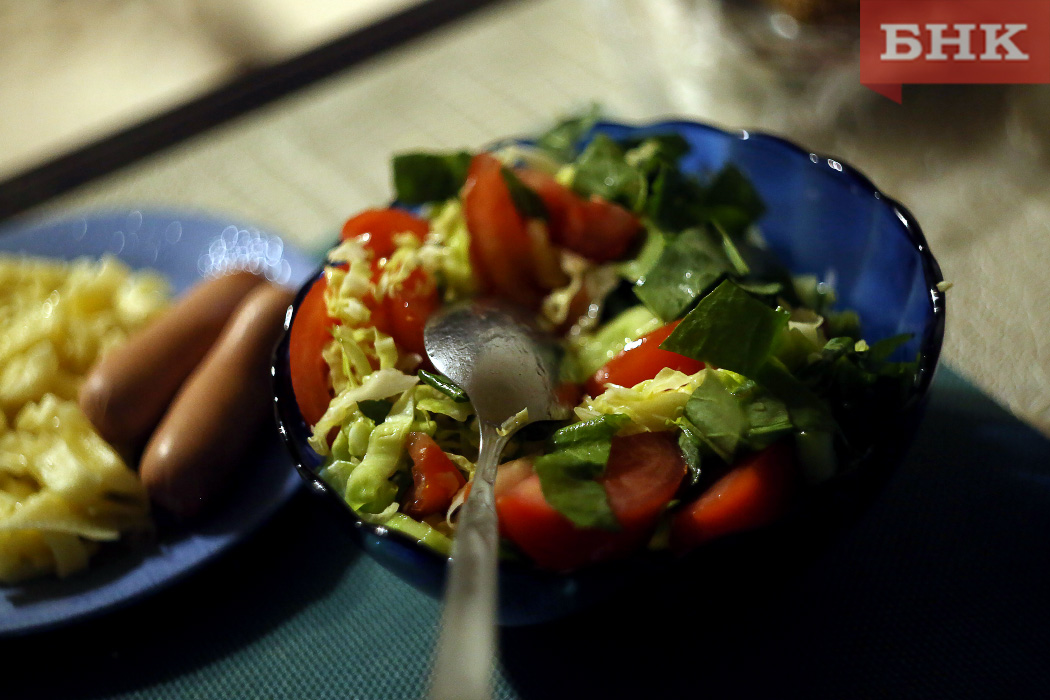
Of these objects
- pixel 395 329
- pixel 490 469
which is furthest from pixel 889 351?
pixel 395 329

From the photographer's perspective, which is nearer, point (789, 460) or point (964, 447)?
point (789, 460)

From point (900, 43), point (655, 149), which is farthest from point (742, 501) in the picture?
point (900, 43)

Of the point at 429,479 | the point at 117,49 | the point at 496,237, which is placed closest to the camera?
the point at 429,479

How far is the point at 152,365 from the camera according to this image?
1.31 meters

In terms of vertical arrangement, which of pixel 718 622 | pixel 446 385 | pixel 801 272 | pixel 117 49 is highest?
pixel 446 385

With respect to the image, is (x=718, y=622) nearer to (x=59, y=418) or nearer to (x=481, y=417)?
(x=481, y=417)

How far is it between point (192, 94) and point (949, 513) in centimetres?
202

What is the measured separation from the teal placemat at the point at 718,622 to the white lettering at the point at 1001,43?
3.17ft

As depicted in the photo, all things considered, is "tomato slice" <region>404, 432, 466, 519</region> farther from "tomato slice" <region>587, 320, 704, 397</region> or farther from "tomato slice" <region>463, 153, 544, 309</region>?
"tomato slice" <region>463, 153, 544, 309</region>

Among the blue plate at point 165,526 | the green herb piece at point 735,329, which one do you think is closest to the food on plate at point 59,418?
the blue plate at point 165,526

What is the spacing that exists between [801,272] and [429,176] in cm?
59

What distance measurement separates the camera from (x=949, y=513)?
1.14 meters

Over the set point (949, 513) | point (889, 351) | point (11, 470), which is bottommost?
point (949, 513)

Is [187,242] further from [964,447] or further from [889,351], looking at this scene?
[964,447]
